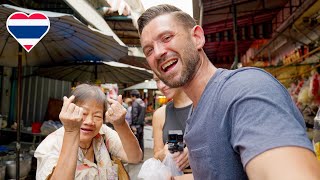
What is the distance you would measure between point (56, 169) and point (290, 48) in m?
10.1

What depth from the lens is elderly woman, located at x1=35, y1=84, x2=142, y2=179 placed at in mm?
1749

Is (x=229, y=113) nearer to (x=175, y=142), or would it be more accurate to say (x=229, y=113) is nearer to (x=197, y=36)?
Answer: (x=197, y=36)

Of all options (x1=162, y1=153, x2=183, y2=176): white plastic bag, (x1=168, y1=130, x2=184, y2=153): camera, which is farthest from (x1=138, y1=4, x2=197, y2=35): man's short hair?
(x1=162, y1=153, x2=183, y2=176): white plastic bag

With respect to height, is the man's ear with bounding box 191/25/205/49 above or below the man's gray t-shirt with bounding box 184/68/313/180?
above

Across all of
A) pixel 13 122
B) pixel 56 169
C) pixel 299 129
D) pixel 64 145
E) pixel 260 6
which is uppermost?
pixel 260 6

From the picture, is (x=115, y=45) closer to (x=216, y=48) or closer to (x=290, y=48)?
(x=290, y=48)

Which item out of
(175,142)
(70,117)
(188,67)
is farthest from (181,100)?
(188,67)

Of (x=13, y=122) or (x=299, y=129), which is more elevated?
(x=299, y=129)

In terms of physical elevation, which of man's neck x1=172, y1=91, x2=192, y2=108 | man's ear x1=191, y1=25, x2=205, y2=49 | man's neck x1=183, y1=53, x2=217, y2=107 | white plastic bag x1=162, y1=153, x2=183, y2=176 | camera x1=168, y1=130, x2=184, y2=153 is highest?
man's ear x1=191, y1=25, x2=205, y2=49

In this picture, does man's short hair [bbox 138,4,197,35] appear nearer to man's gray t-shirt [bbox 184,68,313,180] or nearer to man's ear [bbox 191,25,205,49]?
man's ear [bbox 191,25,205,49]

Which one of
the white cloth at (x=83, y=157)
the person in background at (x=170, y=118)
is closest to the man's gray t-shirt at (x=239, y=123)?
the white cloth at (x=83, y=157)

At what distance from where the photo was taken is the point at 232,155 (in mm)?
989

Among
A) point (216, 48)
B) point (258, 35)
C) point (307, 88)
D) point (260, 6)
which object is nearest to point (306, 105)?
point (307, 88)

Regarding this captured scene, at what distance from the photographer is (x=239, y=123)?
0.91 metres
